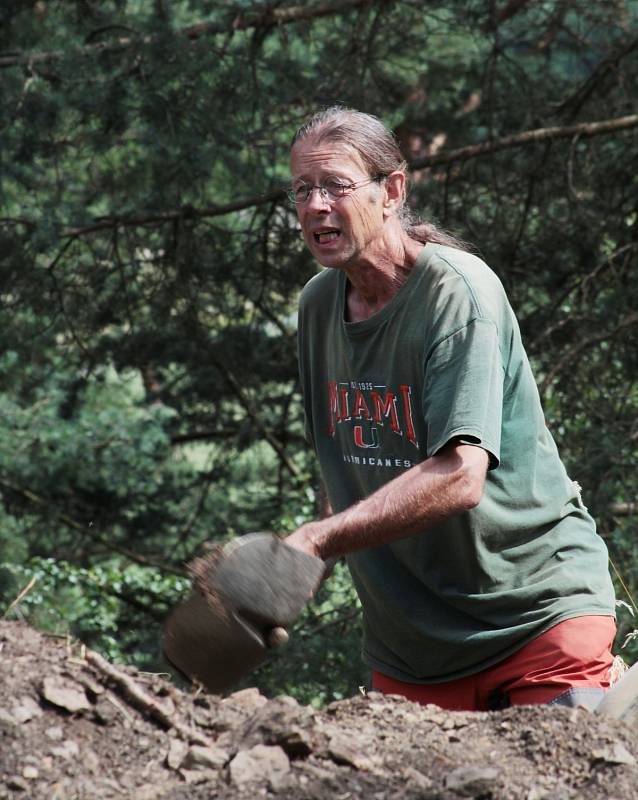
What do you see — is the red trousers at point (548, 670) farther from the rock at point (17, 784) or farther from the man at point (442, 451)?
the rock at point (17, 784)

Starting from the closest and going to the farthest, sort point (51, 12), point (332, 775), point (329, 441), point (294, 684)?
1. point (332, 775)
2. point (329, 441)
3. point (294, 684)
4. point (51, 12)

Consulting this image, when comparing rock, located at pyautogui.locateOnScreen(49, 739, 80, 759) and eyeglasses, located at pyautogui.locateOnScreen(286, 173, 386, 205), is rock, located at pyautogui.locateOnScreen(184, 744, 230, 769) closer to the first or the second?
rock, located at pyautogui.locateOnScreen(49, 739, 80, 759)

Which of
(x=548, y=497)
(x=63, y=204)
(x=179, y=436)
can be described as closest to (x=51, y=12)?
(x=63, y=204)

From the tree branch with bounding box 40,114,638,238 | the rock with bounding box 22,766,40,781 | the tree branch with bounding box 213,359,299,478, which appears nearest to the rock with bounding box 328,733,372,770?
the rock with bounding box 22,766,40,781

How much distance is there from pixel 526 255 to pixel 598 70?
45.5 inches

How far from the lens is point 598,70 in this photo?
6816mm

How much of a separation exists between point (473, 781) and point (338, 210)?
1.45 metres

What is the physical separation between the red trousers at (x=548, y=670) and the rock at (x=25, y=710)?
1147 mm

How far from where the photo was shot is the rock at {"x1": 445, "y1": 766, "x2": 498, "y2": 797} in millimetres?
1950

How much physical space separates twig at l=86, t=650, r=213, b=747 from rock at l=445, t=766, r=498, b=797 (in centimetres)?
46

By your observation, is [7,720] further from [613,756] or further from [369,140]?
[369,140]

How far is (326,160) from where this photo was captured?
2926 mm

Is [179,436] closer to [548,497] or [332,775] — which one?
[548,497]

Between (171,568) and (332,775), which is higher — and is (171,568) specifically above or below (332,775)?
above
